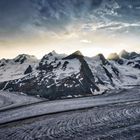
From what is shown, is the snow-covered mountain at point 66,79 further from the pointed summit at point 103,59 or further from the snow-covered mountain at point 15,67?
the pointed summit at point 103,59

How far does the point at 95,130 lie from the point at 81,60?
121m

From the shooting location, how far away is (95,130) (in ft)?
101

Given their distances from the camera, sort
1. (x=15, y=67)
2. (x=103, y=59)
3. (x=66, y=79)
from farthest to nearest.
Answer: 1. (x=15, y=67)
2. (x=103, y=59)
3. (x=66, y=79)

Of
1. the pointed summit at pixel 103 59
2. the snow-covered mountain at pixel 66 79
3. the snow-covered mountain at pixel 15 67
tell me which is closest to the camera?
the snow-covered mountain at pixel 66 79

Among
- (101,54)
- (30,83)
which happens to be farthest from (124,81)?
(30,83)

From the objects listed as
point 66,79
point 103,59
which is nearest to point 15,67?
point 103,59

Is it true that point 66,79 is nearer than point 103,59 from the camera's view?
Yes

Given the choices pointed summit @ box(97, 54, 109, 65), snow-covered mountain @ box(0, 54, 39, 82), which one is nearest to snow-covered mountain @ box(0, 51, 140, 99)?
snow-covered mountain @ box(0, 54, 39, 82)

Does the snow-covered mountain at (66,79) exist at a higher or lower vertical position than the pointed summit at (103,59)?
lower

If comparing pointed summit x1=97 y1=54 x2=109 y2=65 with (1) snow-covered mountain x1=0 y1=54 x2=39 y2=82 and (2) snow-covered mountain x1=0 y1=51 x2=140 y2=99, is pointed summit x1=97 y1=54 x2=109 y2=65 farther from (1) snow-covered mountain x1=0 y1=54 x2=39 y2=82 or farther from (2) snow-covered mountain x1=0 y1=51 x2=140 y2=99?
(1) snow-covered mountain x1=0 y1=54 x2=39 y2=82

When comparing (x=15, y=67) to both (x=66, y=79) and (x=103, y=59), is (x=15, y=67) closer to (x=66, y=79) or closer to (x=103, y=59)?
(x=103, y=59)

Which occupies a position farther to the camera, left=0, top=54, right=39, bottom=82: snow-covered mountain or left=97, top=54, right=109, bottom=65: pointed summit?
left=97, top=54, right=109, bottom=65: pointed summit

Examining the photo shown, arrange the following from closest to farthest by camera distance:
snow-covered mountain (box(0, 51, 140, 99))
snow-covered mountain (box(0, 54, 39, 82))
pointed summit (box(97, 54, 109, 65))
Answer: snow-covered mountain (box(0, 51, 140, 99)), snow-covered mountain (box(0, 54, 39, 82)), pointed summit (box(97, 54, 109, 65))

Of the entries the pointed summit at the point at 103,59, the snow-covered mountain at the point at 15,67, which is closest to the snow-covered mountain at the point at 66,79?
the snow-covered mountain at the point at 15,67
